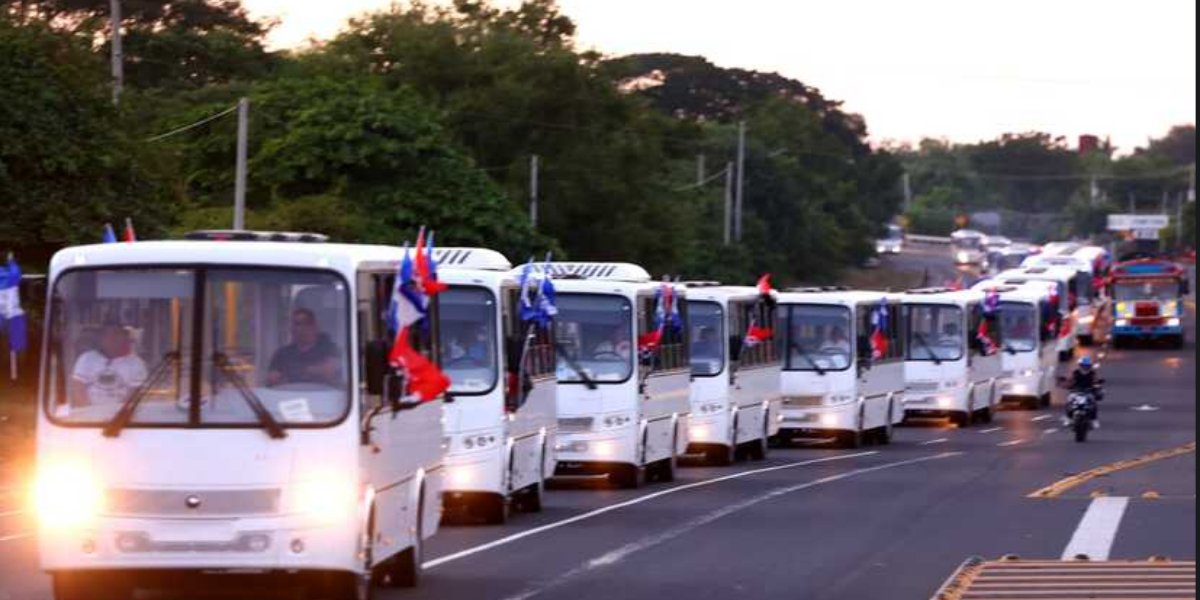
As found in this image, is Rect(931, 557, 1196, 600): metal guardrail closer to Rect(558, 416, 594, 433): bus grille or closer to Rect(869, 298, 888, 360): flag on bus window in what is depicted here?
Rect(558, 416, 594, 433): bus grille

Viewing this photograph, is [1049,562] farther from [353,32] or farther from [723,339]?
[353,32]

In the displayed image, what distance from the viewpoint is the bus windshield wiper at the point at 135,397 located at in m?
15.1

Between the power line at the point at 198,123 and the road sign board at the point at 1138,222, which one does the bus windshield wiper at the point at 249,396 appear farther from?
the road sign board at the point at 1138,222

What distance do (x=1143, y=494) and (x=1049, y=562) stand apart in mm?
9873

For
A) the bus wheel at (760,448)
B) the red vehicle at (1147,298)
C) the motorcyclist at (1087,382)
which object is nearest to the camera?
the bus wheel at (760,448)

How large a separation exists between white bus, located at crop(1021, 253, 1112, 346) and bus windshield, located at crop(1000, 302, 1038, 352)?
21.0 metres

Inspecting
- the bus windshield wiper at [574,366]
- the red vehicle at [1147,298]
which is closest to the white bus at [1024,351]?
the red vehicle at [1147,298]

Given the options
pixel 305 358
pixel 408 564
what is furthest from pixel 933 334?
pixel 305 358

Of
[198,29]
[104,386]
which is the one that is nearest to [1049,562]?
[104,386]

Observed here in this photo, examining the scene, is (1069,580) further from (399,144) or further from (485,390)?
(399,144)

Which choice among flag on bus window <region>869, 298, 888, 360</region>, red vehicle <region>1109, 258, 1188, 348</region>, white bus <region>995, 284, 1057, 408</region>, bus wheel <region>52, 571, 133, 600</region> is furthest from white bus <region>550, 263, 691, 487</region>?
red vehicle <region>1109, 258, 1188, 348</region>

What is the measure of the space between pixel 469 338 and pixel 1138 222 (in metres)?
179

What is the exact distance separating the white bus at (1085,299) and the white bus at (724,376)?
43.9 m

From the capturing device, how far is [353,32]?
261ft
